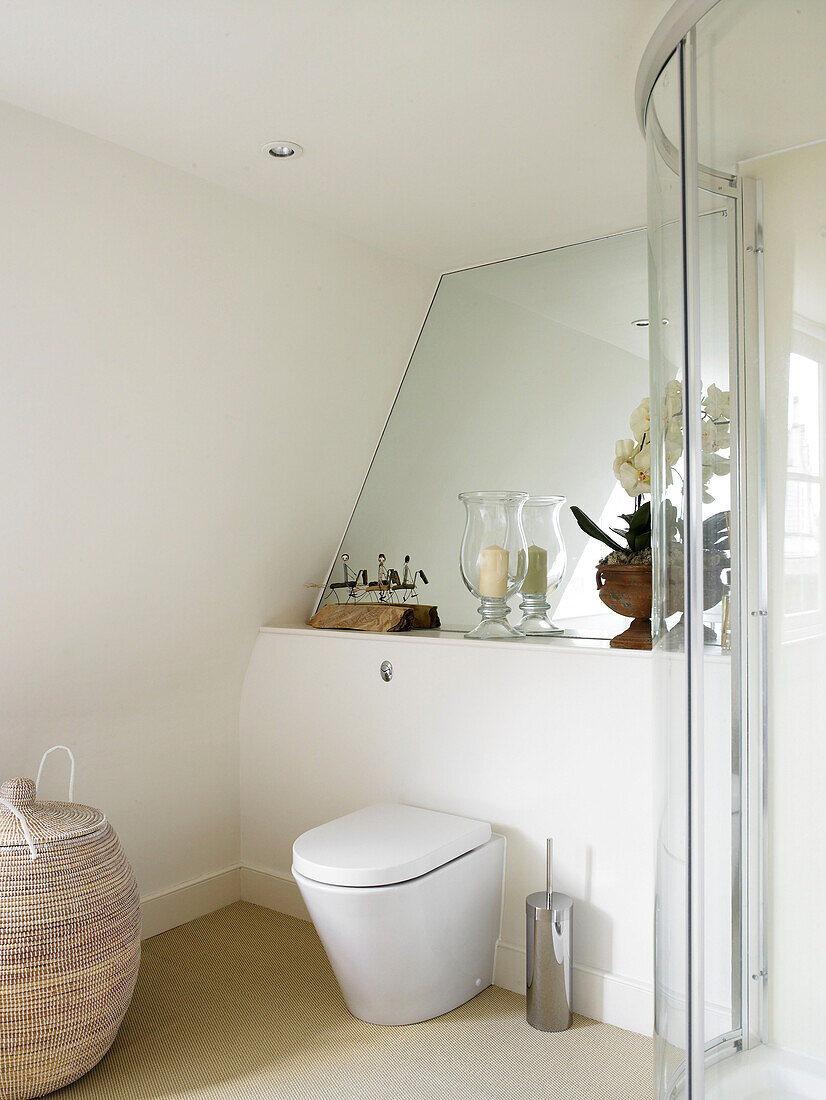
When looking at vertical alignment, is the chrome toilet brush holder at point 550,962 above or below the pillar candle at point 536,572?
below

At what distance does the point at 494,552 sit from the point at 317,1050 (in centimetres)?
144

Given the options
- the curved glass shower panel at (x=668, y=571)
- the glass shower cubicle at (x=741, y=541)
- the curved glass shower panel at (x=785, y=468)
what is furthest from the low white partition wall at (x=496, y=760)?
the curved glass shower panel at (x=785, y=468)

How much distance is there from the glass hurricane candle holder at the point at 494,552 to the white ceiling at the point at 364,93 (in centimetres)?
86

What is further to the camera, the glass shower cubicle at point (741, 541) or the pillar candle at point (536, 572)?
the pillar candle at point (536, 572)

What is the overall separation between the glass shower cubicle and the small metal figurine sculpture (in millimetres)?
1541

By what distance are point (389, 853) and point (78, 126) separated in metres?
1.86

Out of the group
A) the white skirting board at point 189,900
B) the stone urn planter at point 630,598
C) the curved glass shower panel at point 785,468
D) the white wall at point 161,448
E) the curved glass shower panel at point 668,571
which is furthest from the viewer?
the white skirting board at point 189,900

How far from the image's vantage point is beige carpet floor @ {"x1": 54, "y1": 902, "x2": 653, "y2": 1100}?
205 centimetres

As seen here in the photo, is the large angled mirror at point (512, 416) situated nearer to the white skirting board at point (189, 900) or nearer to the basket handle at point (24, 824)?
the white skirting board at point (189, 900)

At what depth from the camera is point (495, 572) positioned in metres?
2.77

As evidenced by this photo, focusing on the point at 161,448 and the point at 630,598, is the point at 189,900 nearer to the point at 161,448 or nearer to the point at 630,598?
the point at 161,448

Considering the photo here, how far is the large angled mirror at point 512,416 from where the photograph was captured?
2645 mm

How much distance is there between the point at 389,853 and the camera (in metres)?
2.27

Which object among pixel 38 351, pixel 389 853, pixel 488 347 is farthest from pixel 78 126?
pixel 389 853
